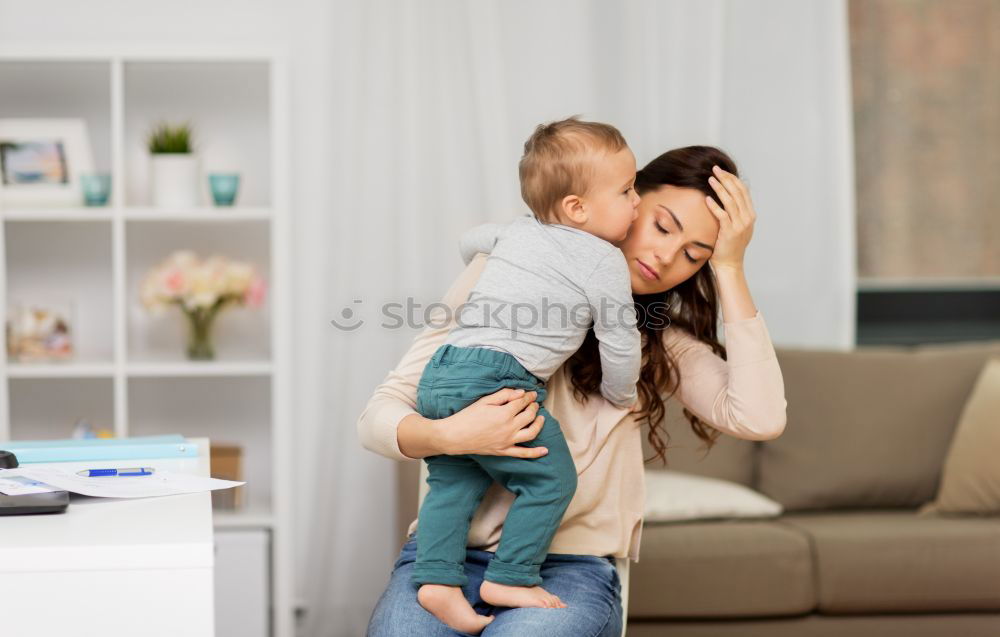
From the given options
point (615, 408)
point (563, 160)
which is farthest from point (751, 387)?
point (563, 160)

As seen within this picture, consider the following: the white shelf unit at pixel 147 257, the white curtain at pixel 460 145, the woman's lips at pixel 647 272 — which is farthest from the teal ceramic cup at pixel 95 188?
the woman's lips at pixel 647 272

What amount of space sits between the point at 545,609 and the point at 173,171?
1830 millimetres

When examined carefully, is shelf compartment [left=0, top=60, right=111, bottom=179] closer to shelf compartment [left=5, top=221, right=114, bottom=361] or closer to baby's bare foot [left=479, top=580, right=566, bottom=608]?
shelf compartment [left=5, top=221, right=114, bottom=361]

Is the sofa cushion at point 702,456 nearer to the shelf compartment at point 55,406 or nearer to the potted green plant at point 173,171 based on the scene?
the potted green plant at point 173,171

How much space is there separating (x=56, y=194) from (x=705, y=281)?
1.87m

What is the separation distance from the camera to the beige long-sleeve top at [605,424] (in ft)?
5.22

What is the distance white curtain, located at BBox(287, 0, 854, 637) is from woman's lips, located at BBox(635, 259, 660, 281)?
1.48 meters

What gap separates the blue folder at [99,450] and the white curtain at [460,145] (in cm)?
156

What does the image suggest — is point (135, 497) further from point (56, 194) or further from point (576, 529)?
point (56, 194)

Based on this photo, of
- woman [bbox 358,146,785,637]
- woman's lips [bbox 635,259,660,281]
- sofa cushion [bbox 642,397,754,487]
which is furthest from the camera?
sofa cushion [bbox 642,397,754,487]

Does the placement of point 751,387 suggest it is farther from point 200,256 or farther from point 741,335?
point 200,256

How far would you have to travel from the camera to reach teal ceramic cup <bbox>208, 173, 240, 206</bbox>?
2850mm

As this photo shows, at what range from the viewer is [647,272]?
1629 mm

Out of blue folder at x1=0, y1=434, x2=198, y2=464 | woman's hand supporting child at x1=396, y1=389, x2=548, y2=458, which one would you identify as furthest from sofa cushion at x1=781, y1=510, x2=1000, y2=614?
blue folder at x1=0, y1=434, x2=198, y2=464
